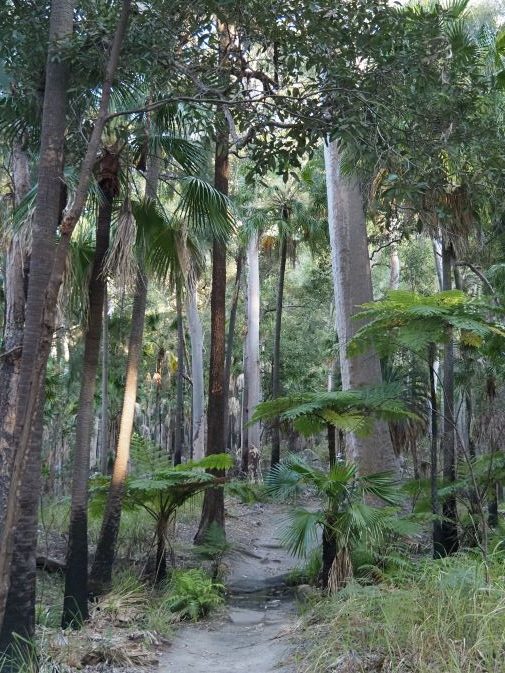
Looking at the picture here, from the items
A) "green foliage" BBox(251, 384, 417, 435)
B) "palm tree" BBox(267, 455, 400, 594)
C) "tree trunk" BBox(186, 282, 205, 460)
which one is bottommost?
"palm tree" BBox(267, 455, 400, 594)

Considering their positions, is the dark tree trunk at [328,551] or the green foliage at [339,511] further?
the dark tree trunk at [328,551]

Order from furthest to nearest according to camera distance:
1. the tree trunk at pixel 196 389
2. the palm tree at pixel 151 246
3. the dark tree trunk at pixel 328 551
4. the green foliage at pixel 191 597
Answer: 1. the tree trunk at pixel 196 389
2. the palm tree at pixel 151 246
3. the green foliage at pixel 191 597
4. the dark tree trunk at pixel 328 551

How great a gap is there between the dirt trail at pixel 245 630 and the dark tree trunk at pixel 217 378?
3.22ft

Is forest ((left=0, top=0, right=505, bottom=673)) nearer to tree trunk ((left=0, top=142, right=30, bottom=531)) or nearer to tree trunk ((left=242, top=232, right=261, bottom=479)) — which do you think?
tree trunk ((left=0, top=142, right=30, bottom=531))

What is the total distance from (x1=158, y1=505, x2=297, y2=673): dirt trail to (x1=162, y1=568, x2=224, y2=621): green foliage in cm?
18

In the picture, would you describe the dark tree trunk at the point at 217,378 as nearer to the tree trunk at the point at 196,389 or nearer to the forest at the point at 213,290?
the forest at the point at 213,290

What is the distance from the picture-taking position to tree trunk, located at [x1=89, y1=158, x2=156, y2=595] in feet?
28.7

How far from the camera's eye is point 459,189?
10.0 metres

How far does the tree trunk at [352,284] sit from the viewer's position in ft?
39.7

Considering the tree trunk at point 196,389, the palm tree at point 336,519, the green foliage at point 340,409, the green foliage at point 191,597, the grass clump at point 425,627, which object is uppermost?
the tree trunk at point 196,389

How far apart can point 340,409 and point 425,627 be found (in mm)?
4287

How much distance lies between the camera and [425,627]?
4758mm

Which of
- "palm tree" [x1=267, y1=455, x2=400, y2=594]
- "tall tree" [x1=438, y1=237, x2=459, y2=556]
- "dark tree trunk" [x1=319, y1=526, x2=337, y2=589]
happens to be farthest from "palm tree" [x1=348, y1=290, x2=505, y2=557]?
"tall tree" [x1=438, y1=237, x2=459, y2=556]

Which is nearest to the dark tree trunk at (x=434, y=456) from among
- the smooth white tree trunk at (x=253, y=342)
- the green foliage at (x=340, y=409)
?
the green foliage at (x=340, y=409)
